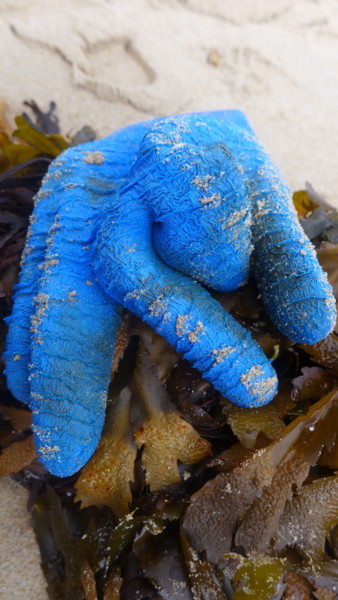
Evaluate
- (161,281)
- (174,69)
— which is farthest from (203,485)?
(174,69)

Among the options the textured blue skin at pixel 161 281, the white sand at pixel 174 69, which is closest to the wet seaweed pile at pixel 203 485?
the textured blue skin at pixel 161 281

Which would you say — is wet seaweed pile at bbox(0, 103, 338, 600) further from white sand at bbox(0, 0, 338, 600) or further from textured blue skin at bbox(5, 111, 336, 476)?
white sand at bbox(0, 0, 338, 600)

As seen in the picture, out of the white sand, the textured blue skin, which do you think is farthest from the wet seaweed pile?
the white sand

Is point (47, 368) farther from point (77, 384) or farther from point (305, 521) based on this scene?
point (305, 521)

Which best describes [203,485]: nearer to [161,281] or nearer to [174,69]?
[161,281]

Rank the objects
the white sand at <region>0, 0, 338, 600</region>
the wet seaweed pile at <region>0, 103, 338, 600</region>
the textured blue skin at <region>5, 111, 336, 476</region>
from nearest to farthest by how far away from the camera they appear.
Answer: the textured blue skin at <region>5, 111, 336, 476</region> → the wet seaweed pile at <region>0, 103, 338, 600</region> → the white sand at <region>0, 0, 338, 600</region>

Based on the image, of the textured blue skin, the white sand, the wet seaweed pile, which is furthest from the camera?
the white sand
